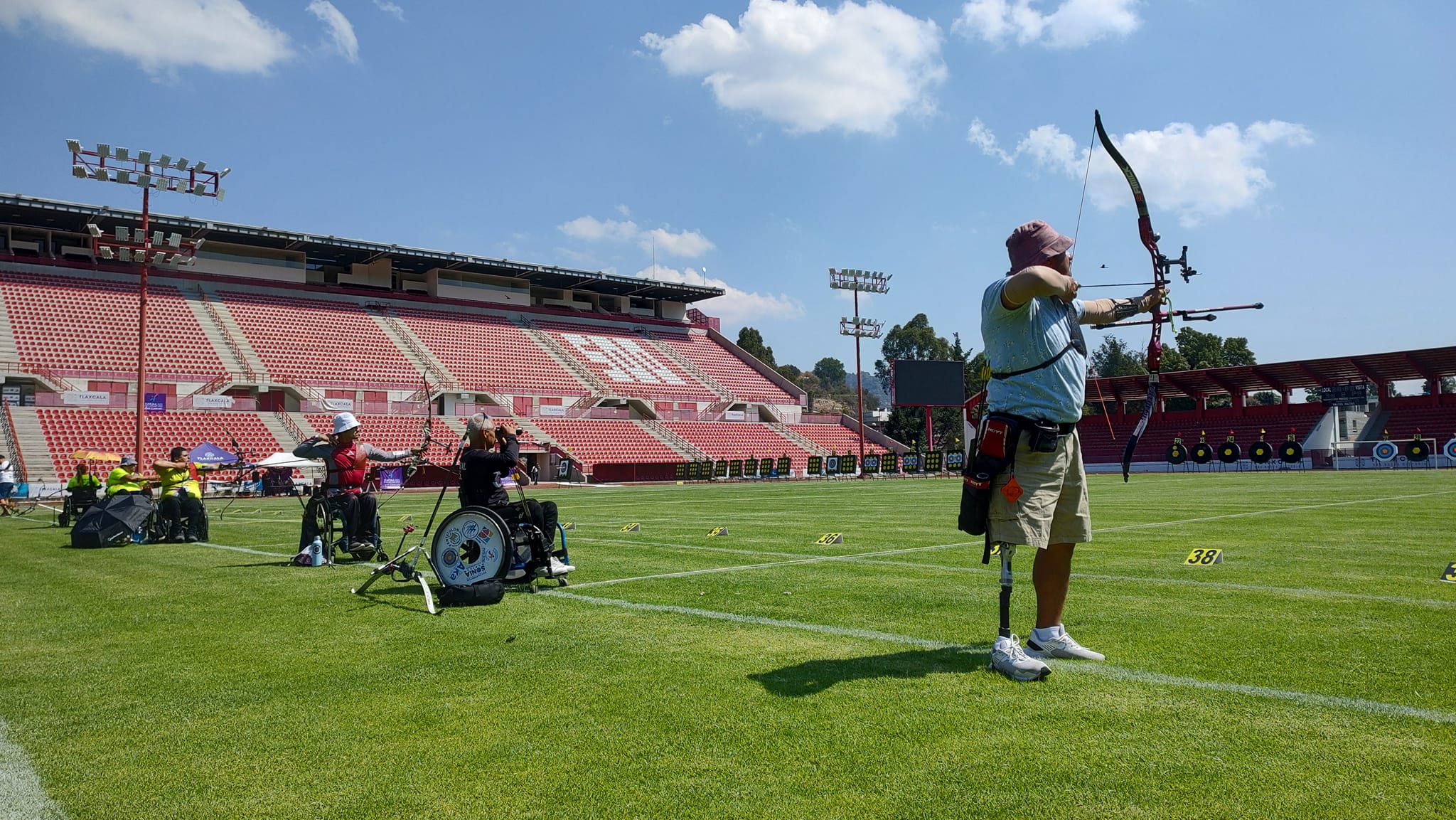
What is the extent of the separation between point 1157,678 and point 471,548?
5.09m

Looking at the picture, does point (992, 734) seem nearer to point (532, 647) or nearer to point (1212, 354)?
point (532, 647)

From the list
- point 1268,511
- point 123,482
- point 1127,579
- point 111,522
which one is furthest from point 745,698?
point 123,482

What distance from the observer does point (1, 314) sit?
4238 cm

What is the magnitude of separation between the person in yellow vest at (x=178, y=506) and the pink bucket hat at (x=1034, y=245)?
44.9ft

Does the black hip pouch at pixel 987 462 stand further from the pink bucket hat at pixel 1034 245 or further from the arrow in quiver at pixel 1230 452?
the arrow in quiver at pixel 1230 452

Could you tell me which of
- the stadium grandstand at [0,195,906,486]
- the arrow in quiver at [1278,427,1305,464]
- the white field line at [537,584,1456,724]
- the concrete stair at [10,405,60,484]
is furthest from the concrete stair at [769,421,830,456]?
the white field line at [537,584,1456,724]

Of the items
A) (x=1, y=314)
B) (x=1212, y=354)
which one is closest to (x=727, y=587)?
(x=1, y=314)

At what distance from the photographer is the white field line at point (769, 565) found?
848cm

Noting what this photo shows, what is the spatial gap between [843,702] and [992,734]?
723 mm

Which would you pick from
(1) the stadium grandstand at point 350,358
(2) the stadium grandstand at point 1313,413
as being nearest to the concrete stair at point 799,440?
(1) the stadium grandstand at point 350,358

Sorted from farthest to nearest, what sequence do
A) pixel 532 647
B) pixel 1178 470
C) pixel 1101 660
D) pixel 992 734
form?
pixel 1178 470, pixel 532 647, pixel 1101 660, pixel 992 734

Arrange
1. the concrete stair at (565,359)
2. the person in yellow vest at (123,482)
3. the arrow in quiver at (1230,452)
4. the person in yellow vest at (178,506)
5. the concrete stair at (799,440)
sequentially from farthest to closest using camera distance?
the concrete stair at (799,440) → the concrete stair at (565,359) → the arrow in quiver at (1230,452) → the person in yellow vest at (123,482) → the person in yellow vest at (178,506)

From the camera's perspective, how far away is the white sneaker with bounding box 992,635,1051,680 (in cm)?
431

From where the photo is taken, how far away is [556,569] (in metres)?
8.34
